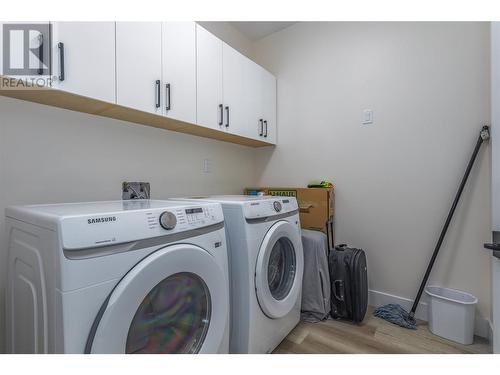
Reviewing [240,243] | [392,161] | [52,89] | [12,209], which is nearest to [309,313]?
[240,243]

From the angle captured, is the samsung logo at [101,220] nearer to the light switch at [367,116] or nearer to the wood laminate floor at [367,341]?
the wood laminate floor at [367,341]

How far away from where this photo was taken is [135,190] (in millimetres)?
1617

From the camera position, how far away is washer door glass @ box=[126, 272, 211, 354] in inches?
32.6

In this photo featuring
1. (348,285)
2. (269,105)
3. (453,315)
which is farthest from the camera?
(269,105)

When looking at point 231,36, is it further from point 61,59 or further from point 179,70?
point 61,59

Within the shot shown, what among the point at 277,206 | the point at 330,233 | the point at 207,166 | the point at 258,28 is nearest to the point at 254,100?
the point at 207,166

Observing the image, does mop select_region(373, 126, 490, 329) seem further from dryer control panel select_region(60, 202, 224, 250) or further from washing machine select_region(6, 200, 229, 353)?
dryer control panel select_region(60, 202, 224, 250)

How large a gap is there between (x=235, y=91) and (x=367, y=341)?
191 cm

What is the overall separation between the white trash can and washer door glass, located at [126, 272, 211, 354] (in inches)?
59.3

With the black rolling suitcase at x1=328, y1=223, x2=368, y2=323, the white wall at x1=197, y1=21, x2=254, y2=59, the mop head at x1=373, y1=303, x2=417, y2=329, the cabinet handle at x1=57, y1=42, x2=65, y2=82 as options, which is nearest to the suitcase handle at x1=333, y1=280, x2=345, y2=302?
the black rolling suitcase at x1=328, y1=223, x2=368, y2=323

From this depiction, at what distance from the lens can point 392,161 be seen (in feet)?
6.29

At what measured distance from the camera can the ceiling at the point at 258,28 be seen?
7.84ft

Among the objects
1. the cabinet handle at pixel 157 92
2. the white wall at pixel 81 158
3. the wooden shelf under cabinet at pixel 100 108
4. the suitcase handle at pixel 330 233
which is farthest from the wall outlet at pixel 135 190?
the suitcase handle at pixel 330 233

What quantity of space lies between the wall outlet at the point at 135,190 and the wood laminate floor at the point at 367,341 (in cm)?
123
